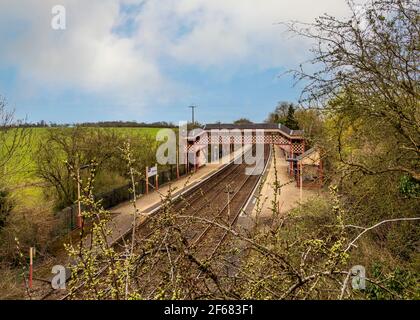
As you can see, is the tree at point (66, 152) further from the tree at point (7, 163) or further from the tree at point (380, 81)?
the tree at point (380, 81)

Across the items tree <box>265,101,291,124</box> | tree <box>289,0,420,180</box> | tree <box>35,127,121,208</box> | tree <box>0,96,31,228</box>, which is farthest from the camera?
tree <box>265,101,291,124</box>

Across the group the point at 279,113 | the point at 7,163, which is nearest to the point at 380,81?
the point at 7,163

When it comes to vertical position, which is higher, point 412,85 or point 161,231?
point 412,85

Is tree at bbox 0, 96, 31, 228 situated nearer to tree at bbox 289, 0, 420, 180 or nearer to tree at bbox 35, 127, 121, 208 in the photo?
tree at bbox 35, 127, 121, 208

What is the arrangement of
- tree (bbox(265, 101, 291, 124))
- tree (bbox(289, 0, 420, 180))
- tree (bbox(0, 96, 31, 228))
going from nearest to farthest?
tree (bbox(289, 0, 420, 180))
tree (bbox(0, 96, 31, 228))
tree (bbox(265, 101, 291, 124))

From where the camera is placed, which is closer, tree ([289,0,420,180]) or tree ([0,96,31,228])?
A: tree ([289,0,420,180])

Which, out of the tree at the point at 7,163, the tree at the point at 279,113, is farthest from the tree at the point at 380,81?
the tree at the point at 279,113

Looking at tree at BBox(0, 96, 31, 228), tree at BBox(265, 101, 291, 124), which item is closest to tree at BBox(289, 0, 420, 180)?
tree at BBox(0, 96, 31, 228)

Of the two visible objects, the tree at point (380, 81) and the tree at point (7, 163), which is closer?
the tree at point (380, 81)

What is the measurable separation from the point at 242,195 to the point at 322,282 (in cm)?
1921
